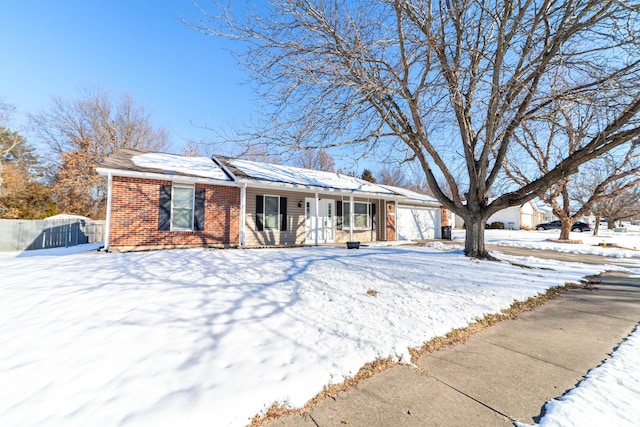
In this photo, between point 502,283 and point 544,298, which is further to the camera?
point 502,283

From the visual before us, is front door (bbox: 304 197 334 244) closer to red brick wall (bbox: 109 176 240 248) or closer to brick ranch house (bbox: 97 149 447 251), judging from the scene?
brick ranch house (bbox: 97 149 447 251)

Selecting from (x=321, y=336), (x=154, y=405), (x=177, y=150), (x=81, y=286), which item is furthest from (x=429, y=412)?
(x=177, y=150)

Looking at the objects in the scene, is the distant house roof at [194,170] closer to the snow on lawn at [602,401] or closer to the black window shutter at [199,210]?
the black window shutter at [199,210]

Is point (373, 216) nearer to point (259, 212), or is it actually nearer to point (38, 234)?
point (259, 212)

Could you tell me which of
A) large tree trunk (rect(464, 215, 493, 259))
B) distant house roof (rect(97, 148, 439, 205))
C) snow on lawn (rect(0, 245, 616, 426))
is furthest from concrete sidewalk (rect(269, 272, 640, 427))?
distant house roof (rect(97, 148, 439, 205))

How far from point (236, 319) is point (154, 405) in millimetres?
1417

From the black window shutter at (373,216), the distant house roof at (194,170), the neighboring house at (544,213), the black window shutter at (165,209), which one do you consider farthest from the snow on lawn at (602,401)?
the neighboring house at (544,213)

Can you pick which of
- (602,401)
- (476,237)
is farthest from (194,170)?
(602,401)

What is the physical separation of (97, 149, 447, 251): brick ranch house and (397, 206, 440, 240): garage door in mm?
2682

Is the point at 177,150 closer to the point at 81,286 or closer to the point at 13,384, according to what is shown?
the point at 81,286

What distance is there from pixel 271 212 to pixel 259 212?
1.84ft

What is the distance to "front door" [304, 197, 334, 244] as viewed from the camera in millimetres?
12672

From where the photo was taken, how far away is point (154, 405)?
6.41ft

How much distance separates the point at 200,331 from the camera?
3.05 meters
